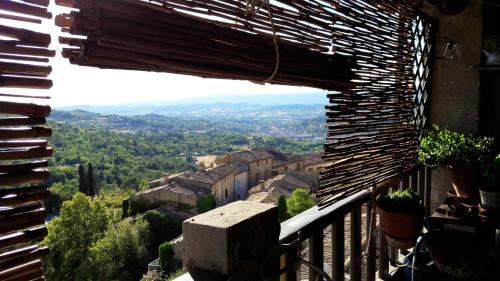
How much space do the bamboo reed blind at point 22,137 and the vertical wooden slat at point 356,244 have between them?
5.03ft

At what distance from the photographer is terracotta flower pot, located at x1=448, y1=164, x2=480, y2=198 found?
7.65 feet

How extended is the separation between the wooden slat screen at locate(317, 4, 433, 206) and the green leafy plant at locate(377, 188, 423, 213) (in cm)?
12

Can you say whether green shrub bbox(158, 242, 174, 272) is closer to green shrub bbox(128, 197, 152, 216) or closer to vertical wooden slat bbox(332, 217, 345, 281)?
green shrub bbox(128, 197, 152, 216)

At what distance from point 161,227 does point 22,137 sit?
72.0ft

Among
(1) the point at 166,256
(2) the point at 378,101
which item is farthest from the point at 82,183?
(2) the point at 378,101

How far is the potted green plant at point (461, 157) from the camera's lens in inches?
91.7

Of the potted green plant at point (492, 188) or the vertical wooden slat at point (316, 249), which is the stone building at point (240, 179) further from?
the vertical wooden slat at point (316, 249)

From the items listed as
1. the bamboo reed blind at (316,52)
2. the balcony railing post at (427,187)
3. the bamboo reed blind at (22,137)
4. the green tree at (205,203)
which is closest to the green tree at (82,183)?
the green tree at (205,203)

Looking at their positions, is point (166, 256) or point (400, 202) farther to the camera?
point (166, 256)

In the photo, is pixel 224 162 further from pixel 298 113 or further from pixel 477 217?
pixel 298 113

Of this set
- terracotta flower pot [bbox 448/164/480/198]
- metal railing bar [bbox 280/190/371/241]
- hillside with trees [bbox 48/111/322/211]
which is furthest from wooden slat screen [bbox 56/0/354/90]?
hillside with trees [bbox 48/111/322/211]

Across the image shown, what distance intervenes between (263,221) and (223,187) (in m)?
28.3

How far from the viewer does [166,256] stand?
17672 millimetres

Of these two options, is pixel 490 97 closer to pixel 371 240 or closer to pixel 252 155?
pixel 371 240
